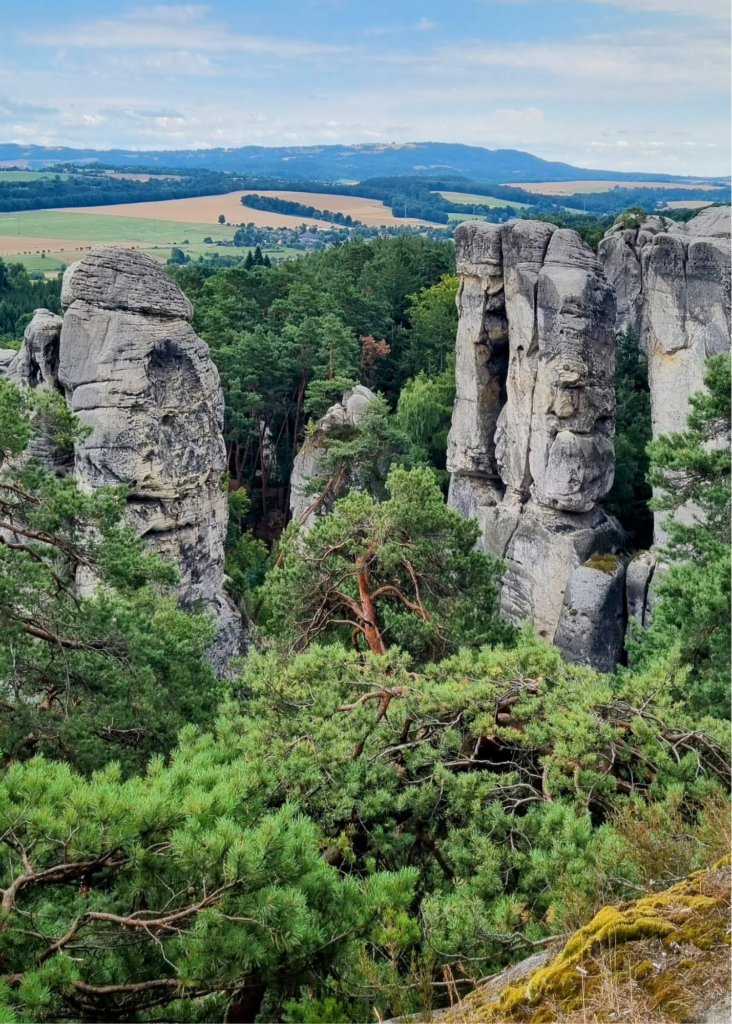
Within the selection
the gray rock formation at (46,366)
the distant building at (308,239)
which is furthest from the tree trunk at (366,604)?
the distant building at (308,239)

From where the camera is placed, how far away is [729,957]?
4.49 m

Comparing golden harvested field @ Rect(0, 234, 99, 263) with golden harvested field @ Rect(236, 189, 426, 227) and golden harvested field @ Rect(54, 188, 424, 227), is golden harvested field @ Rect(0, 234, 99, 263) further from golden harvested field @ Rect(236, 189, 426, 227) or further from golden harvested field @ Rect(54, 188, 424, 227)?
golden harvested field @ Rect(236, 189, 426, 227)

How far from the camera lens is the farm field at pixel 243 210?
88938mm

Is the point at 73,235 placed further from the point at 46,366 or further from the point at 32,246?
the point at 46,366

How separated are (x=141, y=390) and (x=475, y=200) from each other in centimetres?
13286

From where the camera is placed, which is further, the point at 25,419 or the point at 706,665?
the point at 706,665

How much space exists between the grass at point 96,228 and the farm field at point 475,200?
5409cm

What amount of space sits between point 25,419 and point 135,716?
4.20m

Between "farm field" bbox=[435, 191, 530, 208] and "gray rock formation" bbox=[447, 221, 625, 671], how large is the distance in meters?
106

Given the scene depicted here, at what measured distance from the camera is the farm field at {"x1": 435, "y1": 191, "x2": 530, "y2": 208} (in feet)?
434

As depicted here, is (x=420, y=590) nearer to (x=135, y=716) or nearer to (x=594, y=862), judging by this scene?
(x=135, y=716)

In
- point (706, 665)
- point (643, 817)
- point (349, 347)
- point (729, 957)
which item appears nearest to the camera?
point (729, 957)

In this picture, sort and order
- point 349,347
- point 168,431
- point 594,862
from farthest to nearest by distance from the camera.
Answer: point 349,347, point 168,431, point 594,862

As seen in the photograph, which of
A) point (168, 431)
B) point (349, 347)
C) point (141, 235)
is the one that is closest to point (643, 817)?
point (168, 431)
